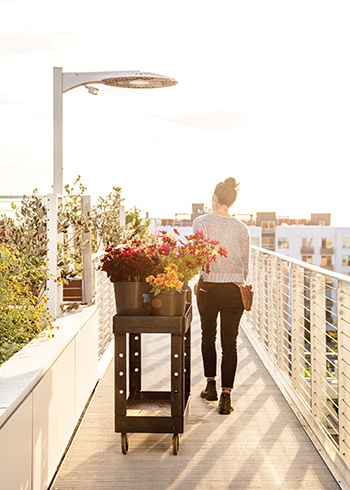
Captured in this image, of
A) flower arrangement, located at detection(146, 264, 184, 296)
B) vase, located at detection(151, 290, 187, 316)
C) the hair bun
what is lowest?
vase, located at detection(151, 290, 187, 316)

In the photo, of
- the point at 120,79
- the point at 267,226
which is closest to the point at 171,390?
the point at 120,79

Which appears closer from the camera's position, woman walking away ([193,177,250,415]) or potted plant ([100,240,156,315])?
potted plant ([100,240,156,315])

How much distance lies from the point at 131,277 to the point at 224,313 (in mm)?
929

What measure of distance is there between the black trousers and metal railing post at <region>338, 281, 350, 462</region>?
3.24ft

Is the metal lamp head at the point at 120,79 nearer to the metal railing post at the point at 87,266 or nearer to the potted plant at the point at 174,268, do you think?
the metal railing post at the point at 87,266

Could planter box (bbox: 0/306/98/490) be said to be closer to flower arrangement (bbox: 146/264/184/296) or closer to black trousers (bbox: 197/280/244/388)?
flower arrangement (bbox: 146/264/184/296)

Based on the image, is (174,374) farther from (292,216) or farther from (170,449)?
(292,216)

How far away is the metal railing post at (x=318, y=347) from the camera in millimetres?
3877

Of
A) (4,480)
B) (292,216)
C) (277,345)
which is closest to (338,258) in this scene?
(292,216)

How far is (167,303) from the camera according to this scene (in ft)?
11.5

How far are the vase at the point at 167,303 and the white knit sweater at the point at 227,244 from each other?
682mm

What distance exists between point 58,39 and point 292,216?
5510 centimetres

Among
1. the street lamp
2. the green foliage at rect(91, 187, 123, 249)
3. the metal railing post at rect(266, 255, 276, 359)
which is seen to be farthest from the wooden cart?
the green foliage at rect(91, 187, 123, 249)

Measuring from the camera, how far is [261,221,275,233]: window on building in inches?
2095
